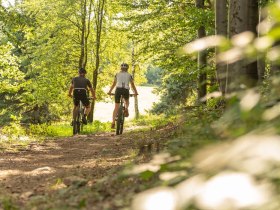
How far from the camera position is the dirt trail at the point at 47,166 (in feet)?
17.0

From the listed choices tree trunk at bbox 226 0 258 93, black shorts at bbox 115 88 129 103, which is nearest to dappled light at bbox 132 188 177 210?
tree trunk at bbox 226 0 258 93

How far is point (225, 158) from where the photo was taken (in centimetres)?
103

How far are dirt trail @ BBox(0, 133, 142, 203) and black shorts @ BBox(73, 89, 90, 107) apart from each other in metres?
2.98

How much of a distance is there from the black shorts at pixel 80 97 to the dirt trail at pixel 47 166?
2981mm

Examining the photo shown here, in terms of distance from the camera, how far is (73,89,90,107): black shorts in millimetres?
13520

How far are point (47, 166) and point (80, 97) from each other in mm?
6870

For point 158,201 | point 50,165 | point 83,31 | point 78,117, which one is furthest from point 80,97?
point 83,31

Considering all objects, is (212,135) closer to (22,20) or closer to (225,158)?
(225,158)

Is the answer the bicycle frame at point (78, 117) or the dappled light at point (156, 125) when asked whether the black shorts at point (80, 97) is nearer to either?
the dappled light at point (156, 125)

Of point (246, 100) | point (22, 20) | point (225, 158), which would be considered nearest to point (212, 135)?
point (246, 100)

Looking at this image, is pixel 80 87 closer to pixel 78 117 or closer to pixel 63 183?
pixel 78 117

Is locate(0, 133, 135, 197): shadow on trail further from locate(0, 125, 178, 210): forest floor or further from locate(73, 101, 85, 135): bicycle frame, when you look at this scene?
locate(73, 101, 85, 135): bicycle frame

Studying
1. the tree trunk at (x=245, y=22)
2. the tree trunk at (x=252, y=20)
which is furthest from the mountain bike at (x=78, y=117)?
the tree trunk at (x=252, y=20)

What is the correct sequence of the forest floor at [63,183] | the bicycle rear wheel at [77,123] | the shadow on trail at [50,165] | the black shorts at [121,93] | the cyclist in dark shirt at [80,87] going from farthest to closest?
the bicycle rear wheel at [77,123] → the cyclist in dark shirt at [80,87] → the black shorts at [121,93] → the shadow on trail at [50,165] → the forest floor at [63,183]
